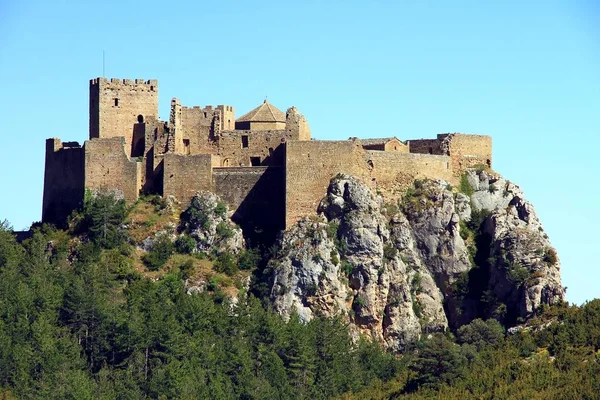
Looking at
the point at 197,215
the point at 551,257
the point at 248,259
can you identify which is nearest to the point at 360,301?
the point at 248,259

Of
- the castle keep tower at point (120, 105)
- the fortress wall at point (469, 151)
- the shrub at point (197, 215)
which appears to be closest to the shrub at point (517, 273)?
the fortress wall at point (469, 151)

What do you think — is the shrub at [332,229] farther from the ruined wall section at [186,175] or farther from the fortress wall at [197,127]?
the fortress wall at [197,127]

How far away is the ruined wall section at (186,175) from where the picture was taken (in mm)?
113000

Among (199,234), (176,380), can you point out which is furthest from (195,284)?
(176,380)

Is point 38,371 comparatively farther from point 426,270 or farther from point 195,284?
point 426,270

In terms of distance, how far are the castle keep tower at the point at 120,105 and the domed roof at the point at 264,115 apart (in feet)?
16.8

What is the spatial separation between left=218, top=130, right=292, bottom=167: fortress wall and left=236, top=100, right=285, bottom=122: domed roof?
177 cm

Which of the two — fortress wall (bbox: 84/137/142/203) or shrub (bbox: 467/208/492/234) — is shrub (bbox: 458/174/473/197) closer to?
shrub (bbox: 467/208/492/234)

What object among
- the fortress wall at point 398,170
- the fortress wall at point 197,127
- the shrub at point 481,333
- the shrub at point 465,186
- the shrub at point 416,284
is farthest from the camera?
the shrub at point 465,186

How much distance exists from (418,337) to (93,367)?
55.6ft

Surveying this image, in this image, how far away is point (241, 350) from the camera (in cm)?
10512

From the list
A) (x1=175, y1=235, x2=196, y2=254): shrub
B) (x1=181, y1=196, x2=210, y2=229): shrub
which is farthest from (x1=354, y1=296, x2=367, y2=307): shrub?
(x1=175, y1=235, x2=196, y2=254): shrub

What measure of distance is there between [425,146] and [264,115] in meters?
9.18

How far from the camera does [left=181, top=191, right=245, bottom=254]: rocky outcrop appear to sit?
11169 cm
